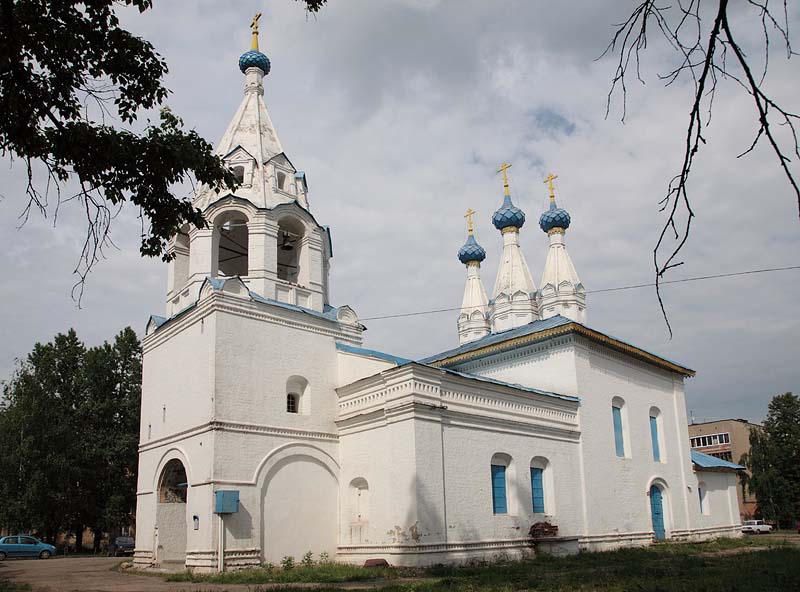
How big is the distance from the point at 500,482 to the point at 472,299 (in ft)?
40.8

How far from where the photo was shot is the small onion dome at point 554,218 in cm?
2695

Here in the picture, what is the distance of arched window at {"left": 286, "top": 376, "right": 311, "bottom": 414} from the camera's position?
53.9ft

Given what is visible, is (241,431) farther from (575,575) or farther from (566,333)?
(566,333)

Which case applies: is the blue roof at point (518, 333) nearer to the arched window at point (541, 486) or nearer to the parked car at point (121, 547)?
the arched window at point (541, 486)

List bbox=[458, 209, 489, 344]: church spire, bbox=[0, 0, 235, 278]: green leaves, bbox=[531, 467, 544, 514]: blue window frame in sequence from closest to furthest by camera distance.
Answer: bbox=[0, 0, 235, 278]: green leaves < bbox=[531, 467, 544, 514]: blue window frame < bbox=[458, 209, 489, 344]: church spire

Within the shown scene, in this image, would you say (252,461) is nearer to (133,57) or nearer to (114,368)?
(133,57)

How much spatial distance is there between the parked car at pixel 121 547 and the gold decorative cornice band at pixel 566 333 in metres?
16.1

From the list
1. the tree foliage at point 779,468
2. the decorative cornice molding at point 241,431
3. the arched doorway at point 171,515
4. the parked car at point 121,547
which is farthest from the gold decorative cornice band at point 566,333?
the tree foliage at point 779,468

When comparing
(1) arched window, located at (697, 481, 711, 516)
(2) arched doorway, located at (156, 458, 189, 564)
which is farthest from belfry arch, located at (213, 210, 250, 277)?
(1) arched window, located at (697, 481, 711, 516)

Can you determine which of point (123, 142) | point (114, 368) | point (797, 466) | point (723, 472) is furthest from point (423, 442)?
point (797, 466)

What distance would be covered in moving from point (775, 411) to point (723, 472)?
21940 millimetres

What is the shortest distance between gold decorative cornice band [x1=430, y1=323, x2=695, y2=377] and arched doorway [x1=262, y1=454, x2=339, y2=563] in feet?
21.2

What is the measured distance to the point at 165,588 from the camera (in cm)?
1163

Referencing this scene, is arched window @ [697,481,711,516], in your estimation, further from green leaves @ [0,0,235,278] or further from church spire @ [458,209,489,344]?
green leaves @ [0,0,235,278]
